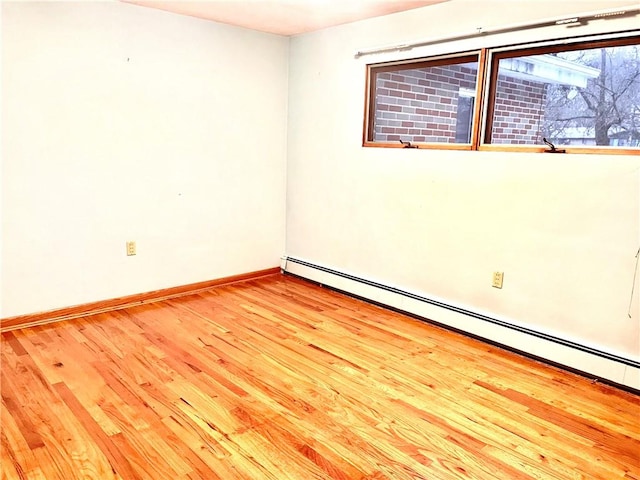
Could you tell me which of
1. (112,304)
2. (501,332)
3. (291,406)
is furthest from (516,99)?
(112,304)

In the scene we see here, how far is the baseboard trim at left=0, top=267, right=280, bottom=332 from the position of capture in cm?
314

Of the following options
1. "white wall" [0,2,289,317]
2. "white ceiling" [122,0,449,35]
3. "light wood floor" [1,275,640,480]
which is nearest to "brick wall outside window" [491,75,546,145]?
"white ceiling" [122,0,449,35]

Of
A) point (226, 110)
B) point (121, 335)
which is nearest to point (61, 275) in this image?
point (121, 335)

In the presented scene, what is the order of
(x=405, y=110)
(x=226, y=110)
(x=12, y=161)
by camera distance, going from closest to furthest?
(x=12, y=161), (x=405, y=110), (x=226, y=110)

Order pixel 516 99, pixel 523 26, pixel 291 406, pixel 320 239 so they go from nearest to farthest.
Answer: pixel 291 406 < pixel 523 26 < pixel 516 99 < pixel 320 239

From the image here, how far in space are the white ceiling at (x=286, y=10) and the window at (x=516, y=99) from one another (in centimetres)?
40

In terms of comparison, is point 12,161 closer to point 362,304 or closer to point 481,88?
point 362,304

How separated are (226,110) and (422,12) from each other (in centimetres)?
A: 170

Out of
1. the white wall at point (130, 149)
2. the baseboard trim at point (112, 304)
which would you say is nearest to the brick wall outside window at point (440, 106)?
the white wall at point (130, 149)

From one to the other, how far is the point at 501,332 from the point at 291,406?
1485mm

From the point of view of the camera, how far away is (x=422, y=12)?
10.6 feet

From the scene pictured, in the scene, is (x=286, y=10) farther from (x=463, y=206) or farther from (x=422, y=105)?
(x=463, y=206)

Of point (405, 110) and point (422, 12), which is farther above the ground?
point (422, 12)

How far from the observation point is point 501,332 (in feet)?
9.89
